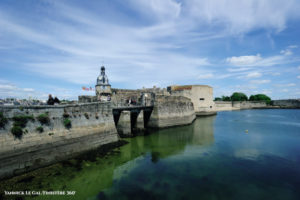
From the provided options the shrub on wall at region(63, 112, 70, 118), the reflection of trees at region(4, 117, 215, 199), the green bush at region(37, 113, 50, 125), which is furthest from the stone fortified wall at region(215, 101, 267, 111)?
the green bush at region(37, 113, 50, 125)

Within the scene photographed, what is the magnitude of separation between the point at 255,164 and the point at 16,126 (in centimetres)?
1548

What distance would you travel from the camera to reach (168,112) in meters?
26.1

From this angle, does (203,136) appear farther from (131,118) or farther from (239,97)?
(239,97)

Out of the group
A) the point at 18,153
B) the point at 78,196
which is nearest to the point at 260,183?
the point at 78,196

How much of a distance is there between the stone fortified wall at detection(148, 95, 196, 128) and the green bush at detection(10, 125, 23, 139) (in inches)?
676

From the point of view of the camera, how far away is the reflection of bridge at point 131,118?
64.6 ft

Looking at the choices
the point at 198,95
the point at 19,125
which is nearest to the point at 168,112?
the point at 19,125

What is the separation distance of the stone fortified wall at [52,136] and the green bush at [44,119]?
141 millimetres

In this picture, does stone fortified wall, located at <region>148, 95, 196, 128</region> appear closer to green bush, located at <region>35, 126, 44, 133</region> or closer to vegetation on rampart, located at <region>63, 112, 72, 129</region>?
vegetation on rampart, located at <region>63, 112, 72, 129</region>

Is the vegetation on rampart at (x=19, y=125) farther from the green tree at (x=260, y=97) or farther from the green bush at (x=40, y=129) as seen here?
the green tree at (x=260, y=97)

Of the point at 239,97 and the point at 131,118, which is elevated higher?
the point at 239,97

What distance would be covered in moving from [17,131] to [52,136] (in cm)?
209

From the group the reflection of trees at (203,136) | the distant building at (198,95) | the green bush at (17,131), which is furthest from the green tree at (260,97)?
the green bush at (17,131)

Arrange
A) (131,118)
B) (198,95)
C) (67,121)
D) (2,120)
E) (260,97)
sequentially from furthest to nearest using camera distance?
(260,97)
(198,95)
(131,118)
(67,121)
(2,120)
